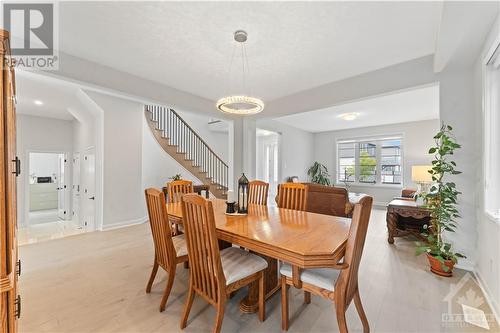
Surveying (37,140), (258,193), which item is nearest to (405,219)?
(258,193)

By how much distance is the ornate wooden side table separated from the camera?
347cm

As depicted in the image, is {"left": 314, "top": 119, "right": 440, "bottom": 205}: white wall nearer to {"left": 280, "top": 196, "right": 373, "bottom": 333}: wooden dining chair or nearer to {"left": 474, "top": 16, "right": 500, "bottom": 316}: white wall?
{"left": 474, "top": 16, "right": 500, "bottom": 316}: white wall

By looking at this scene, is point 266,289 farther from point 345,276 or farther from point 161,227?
point 161,227

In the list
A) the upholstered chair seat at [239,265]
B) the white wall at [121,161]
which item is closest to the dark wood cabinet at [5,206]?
the upholstered chair seat at [239,265]

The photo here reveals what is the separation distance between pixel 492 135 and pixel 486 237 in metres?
1.04

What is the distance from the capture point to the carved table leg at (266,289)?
191cm

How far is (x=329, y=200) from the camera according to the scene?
3.72m

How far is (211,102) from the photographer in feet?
15.4

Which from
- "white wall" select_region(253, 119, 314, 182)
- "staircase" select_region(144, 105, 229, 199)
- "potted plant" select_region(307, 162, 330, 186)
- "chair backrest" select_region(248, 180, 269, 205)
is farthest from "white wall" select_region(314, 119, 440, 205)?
"chair backrest" select_region(248, 180, 269, 205)

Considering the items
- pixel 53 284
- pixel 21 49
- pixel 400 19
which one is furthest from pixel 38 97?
pixel 400 19

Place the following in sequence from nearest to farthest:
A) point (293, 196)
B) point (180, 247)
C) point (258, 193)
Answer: point (180, 247)
point (293, 196)
point (258, 193)

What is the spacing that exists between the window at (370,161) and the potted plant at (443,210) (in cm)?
464

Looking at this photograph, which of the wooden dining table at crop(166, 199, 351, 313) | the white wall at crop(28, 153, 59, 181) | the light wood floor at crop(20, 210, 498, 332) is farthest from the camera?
the white wall at crop(28, 153, 59, 181)

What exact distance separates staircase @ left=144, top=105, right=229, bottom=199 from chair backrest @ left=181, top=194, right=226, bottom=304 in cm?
452
